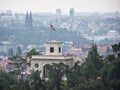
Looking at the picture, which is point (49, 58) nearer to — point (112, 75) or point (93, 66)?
point (93, 66)

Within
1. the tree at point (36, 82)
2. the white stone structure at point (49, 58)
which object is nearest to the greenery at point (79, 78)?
the tree at point (36, 82)

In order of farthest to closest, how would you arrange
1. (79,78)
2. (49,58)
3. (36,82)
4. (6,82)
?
(49,58), (6,82), (79,78), (36,82)

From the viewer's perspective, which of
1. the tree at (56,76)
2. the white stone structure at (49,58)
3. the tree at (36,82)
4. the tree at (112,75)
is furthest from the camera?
the white stone structure at (49,58)

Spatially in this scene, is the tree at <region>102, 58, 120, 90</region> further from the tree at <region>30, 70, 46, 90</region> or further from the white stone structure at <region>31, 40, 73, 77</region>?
the white stone structure at <region>31, 40, 73, 77</region>

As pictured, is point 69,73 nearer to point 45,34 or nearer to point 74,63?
point 74,63

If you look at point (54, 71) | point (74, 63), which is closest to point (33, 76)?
point (54, 71)

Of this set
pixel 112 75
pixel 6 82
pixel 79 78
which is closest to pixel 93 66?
pixel 79 78

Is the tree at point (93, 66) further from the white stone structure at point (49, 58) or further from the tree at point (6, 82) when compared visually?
the tree at point (6, 82)
